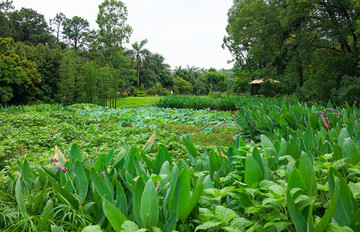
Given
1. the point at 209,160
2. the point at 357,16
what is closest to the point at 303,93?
the point at 357,16

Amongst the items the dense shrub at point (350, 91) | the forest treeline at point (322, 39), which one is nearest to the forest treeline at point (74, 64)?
the forest treeline at point (322, 39)

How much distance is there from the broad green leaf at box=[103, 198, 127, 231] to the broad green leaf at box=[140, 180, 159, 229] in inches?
3.1

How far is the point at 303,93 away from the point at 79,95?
47.5ft

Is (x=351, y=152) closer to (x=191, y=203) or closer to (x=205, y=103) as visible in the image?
(x=191, y=203)

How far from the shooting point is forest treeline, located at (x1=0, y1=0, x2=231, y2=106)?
1481 cm

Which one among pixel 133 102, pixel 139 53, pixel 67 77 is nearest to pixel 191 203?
pixel 67 77

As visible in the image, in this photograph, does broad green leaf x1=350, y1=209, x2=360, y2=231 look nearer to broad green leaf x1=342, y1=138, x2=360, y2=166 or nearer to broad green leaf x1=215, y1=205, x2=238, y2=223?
broad green leaf x1=215, y1=205, x2=238, y2=223

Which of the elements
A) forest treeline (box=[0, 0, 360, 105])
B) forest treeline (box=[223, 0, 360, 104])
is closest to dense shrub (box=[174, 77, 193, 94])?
forest treeline (box=[0, 0, 360, 105])

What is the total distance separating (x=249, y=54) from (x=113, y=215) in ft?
48.8

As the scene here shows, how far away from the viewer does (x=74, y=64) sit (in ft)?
54.6

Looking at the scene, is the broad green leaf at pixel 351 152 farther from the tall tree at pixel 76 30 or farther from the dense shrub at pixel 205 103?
the tall tree at pixel 76 30

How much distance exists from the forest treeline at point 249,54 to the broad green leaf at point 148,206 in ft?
27.3

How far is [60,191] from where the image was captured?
1.08 m

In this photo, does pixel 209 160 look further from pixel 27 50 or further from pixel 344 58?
pixel 27 50
